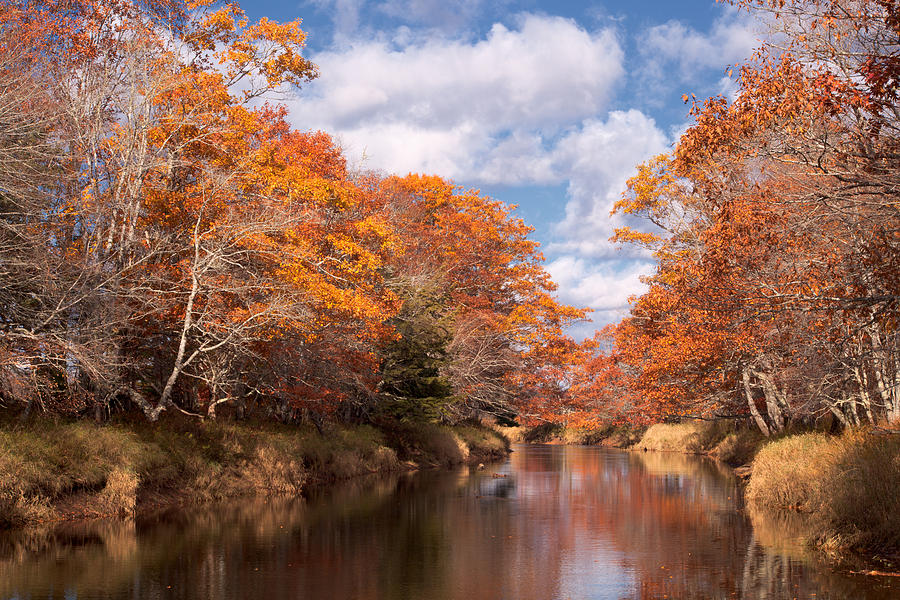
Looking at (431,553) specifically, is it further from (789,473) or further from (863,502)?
(789,473)

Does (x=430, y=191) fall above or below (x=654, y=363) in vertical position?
above

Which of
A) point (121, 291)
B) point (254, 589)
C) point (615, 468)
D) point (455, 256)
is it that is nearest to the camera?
point (254, 589)

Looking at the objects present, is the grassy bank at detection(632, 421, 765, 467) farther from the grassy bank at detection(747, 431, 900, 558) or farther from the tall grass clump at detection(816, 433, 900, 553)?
the tall grass clump at detection(816, 433, 900, 553)

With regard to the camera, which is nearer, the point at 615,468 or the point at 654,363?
the point at 654,363

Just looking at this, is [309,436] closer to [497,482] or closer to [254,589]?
[497,482]

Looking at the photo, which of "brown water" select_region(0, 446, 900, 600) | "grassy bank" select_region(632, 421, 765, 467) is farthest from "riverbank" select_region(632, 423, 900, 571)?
"grassy bank" select_region(632, 421, 765, 467)

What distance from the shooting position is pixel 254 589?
40.8ft

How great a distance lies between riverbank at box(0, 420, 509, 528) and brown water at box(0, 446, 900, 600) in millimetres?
1043

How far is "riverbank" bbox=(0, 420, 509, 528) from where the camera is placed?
1797 cm

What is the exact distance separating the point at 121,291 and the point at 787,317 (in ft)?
58.6

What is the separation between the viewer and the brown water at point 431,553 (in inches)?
491

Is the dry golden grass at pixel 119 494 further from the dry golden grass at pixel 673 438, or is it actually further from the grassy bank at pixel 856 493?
the dry golden grass at pixel 673 438

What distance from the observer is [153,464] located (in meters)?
21.9

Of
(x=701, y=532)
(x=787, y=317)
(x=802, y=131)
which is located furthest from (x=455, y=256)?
(x=802, y=131)
